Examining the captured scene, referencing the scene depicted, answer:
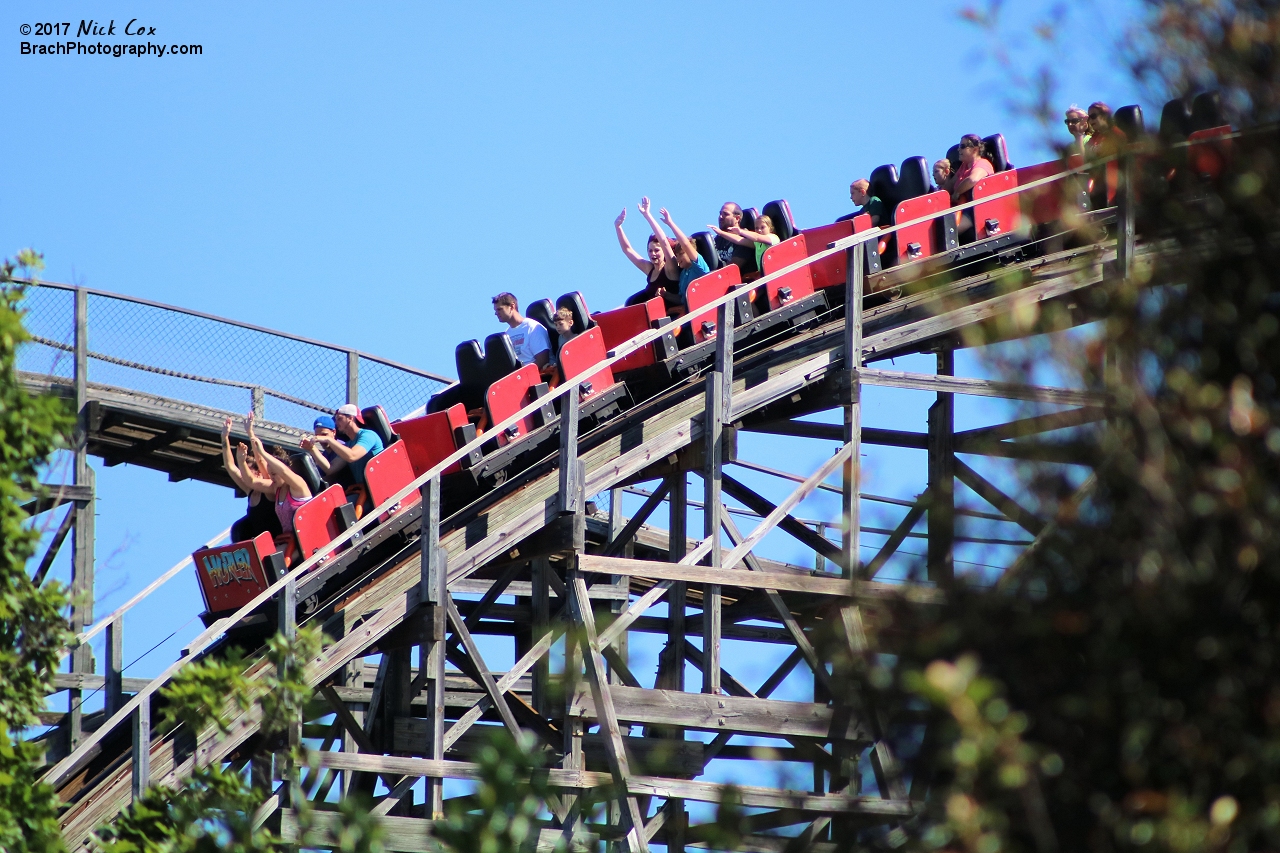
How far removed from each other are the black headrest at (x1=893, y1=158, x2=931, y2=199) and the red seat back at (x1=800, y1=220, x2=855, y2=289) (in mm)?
678

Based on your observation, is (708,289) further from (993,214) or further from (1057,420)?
(1057,420)

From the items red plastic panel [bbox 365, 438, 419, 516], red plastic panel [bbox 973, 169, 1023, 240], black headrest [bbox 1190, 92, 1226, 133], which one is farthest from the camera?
red plastic panel [bbox 973, 169, 1023, 240]

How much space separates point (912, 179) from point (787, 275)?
79.5 inches

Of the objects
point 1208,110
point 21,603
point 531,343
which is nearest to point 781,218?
point 531,343

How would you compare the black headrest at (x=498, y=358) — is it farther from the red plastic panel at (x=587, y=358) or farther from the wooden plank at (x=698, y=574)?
the wooden plank at (x=698, y=574)

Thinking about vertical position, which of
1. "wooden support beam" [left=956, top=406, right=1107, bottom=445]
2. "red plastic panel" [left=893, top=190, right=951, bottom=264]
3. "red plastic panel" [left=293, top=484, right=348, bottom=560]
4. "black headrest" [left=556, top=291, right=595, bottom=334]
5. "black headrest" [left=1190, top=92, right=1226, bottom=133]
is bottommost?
"wooden support beam" [left=956, top=406, right=1107, bottom=445]

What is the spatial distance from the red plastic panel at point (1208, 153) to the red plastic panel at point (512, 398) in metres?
7.55

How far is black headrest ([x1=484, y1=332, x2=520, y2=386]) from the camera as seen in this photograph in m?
11.4

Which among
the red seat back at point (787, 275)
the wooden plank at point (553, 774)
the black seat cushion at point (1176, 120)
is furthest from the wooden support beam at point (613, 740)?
the black seat cushion at point (1176, 120)

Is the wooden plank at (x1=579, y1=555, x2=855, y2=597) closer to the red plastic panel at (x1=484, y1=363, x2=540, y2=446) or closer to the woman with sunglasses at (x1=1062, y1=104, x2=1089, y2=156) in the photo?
the red plastic panel at (x1=484, y1=363, x2=540, y2=446)

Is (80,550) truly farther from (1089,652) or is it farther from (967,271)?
(1089,652)

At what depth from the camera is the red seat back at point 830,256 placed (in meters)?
12.5

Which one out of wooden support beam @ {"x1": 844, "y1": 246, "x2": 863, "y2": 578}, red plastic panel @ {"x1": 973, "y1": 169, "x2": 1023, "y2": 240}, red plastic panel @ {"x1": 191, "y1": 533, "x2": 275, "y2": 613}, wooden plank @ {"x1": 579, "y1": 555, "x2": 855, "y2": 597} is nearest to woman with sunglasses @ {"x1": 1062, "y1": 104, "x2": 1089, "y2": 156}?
red plastic panel @ {"x1": 973, "y1": 169, "x2": 1023, "y2": 240}

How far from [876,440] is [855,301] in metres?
1.61
